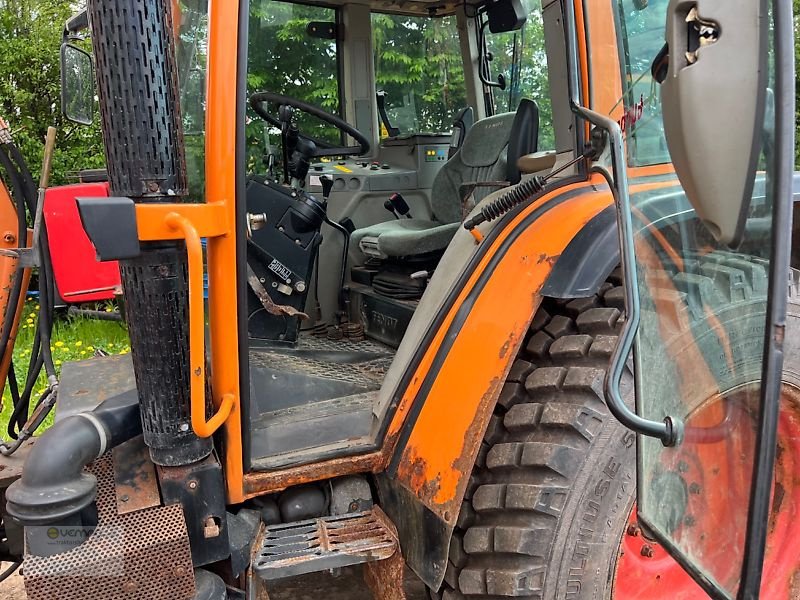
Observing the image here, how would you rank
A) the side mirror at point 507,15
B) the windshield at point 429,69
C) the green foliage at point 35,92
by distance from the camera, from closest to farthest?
the side mirror at point 507,15, the windshield at point 429,69, the green foliage at point 35,92

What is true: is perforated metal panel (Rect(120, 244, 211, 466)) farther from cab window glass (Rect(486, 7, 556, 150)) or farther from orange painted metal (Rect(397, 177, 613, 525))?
cab window glass (Rect(486, 7, 556, 150))

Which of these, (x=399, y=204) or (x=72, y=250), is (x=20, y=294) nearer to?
(x=72, y=250)

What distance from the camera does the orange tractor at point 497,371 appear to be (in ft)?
2.84

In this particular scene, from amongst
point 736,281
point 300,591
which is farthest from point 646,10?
point 300,591

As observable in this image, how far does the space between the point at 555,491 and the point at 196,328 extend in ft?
2.87

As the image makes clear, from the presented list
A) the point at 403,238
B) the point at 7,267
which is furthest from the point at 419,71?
the point at 7,267

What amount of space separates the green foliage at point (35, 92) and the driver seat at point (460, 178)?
3917mm

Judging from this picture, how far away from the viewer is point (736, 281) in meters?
0.96

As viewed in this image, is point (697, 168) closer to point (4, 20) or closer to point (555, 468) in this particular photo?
point (555, 468)

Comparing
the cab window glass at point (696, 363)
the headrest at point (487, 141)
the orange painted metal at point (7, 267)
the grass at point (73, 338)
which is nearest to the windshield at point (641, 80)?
the cab window glass at point (696, 363)

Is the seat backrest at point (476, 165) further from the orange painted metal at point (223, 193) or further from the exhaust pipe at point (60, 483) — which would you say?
the exhaust pipe at point (60, 483)

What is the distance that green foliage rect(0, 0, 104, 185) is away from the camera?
598 cm

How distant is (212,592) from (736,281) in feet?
4.06

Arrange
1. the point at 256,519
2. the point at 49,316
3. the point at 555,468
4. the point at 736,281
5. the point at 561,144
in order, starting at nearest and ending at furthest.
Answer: the point at 736,281 < the point at 555,468 < the point at 256,519 < the point at 561,144 < the point at 49,316
